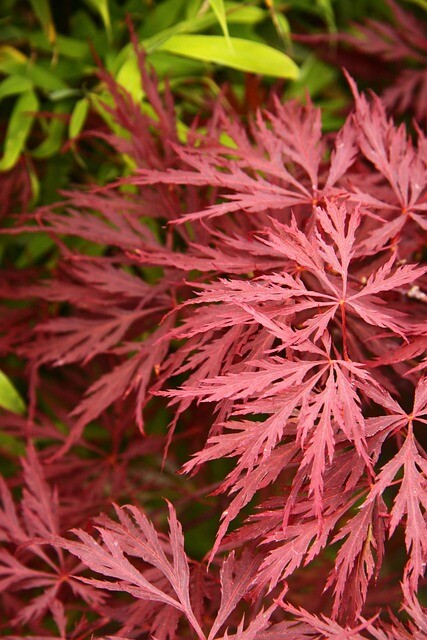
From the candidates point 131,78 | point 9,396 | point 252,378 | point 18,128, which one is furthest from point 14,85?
point 252,378

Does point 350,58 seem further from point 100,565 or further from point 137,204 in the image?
point 100,565

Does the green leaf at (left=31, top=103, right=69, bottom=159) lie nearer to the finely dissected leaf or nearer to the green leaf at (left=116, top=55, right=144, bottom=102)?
the green leaf at (left=116, top=55, right=144, bottom=102)

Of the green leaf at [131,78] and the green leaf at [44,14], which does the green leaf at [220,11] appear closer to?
the green leaf at [131,78]

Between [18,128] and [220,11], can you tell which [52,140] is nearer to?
[18,128]

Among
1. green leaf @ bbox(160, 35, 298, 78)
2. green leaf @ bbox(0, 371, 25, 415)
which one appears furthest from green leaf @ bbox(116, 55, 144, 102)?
green leaf @ bbox(0, 371, 25, 415)

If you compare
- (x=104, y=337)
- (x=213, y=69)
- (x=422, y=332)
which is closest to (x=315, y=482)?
(x=422, y=332)

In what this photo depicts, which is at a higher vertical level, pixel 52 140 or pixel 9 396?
pixel 52 140
